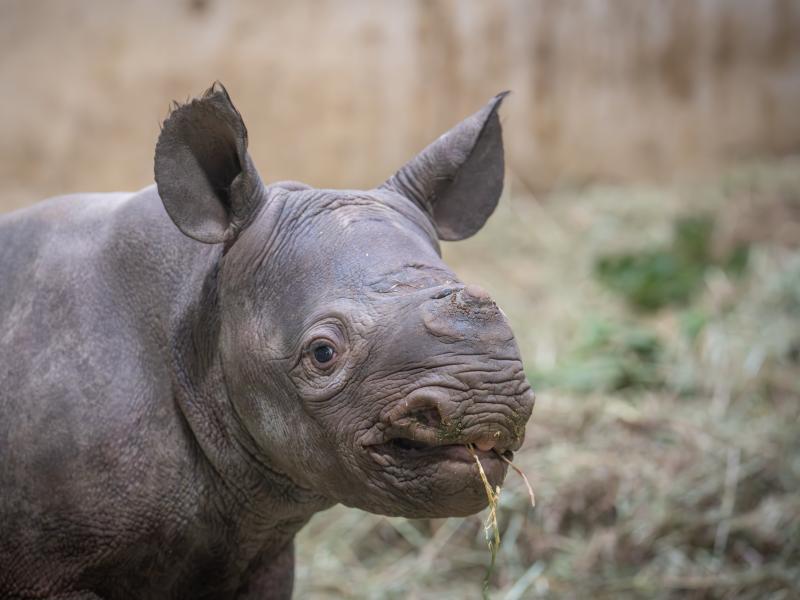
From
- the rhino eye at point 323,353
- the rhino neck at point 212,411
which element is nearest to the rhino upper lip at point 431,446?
the rhino eye at point 323,353

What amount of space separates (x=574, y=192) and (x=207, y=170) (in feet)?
23.6

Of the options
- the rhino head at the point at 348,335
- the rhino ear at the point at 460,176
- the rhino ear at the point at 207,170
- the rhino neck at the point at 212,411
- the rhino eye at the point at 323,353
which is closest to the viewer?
the rhino head at the point at 348,335

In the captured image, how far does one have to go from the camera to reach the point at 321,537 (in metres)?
5.68

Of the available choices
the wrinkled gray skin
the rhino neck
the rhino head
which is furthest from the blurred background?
the rhino head

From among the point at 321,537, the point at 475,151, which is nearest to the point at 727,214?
the point at 321,537

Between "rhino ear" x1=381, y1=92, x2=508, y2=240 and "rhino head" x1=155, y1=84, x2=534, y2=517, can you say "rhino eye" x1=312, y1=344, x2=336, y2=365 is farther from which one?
"rhino ear" x1=381, y1=92, x2=508, y2=240

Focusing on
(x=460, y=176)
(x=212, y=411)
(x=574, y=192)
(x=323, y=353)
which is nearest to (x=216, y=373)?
(x=212, y=411)

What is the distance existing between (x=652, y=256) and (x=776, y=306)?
1.16 metres

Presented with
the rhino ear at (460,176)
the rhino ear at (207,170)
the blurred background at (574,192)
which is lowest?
the blurred background at (574,192)

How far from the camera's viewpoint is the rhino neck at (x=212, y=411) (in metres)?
3.40

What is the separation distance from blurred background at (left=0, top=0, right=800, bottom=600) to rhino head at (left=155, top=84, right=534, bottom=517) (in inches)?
87.9

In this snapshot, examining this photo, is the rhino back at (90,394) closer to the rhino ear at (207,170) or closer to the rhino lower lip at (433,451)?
the rhino ear at (207,170)

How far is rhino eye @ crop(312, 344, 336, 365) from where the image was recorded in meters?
3.00

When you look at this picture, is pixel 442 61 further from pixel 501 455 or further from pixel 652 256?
pixel 501 455
